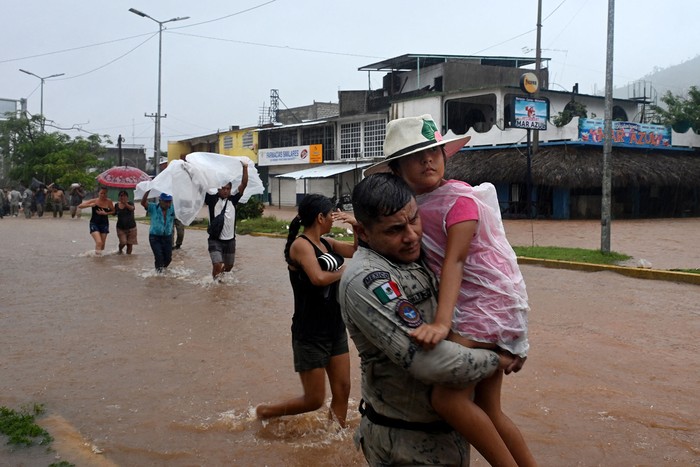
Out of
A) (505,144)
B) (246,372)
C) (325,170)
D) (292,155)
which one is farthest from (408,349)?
(292,155)

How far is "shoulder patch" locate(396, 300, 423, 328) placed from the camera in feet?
6.82

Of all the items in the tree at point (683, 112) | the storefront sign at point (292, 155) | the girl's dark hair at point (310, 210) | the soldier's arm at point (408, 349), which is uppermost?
the tree at point (683, 112)

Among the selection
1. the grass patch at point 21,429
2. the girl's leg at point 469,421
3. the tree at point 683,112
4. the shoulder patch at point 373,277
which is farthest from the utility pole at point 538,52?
the shoulder patch at point 373,277

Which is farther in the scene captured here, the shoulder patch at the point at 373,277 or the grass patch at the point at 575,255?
the grass patch at the point at 575,255

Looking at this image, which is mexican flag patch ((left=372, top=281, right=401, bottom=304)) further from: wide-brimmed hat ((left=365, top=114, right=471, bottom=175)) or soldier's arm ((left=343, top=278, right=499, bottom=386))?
wide-brimmed hat ((left=365, top=114, right=471, bottom=175))

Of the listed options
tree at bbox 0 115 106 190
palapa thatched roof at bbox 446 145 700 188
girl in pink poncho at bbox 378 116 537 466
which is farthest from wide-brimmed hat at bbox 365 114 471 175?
tree at bbox 0 115 106 190

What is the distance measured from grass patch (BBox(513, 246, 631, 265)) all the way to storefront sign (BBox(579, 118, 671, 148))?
45.1 feet

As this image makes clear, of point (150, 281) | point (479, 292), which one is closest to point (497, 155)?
point (150, 281)

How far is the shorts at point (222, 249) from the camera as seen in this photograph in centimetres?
1048

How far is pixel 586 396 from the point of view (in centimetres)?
538

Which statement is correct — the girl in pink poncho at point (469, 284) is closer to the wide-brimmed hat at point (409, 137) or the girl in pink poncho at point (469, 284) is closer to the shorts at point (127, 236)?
the wide-brimmed hat at point (409, 137)

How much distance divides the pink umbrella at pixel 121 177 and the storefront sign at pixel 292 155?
19560 mm

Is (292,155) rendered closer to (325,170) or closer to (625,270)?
(325,170)

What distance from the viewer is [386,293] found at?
6.90ft
